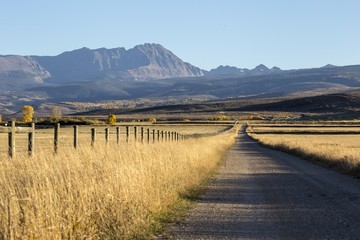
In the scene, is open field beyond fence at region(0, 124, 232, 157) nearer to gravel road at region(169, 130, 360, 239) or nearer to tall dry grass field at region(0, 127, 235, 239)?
tall dry grass field at region(0, 127, 235, 239)

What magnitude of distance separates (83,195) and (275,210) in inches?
232

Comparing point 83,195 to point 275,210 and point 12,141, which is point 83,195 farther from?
point 275,210

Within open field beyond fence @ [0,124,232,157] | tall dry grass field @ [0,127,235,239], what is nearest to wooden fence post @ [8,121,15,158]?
open field beyond fence @ [0,124,232,157]

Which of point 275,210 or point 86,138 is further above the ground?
point 275,210

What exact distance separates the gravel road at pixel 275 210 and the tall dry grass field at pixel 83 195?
90 cm

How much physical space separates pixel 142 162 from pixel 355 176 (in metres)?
11.2

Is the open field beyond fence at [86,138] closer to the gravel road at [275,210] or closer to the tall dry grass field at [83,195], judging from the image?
the tall dry grass field at [83,195]

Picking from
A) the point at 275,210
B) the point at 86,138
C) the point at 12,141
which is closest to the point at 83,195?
the point at 12,141

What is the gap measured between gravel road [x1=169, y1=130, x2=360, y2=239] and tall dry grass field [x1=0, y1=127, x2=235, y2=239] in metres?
0.90

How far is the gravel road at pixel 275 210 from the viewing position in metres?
11.4

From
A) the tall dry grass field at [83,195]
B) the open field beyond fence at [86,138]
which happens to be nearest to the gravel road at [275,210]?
the tall dry grass field at [83,195]

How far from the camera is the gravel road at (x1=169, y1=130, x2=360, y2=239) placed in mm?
11414

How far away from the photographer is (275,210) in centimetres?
1453

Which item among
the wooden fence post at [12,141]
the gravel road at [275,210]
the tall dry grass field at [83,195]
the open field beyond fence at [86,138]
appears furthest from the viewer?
the open field beyond fence at [86,138]
